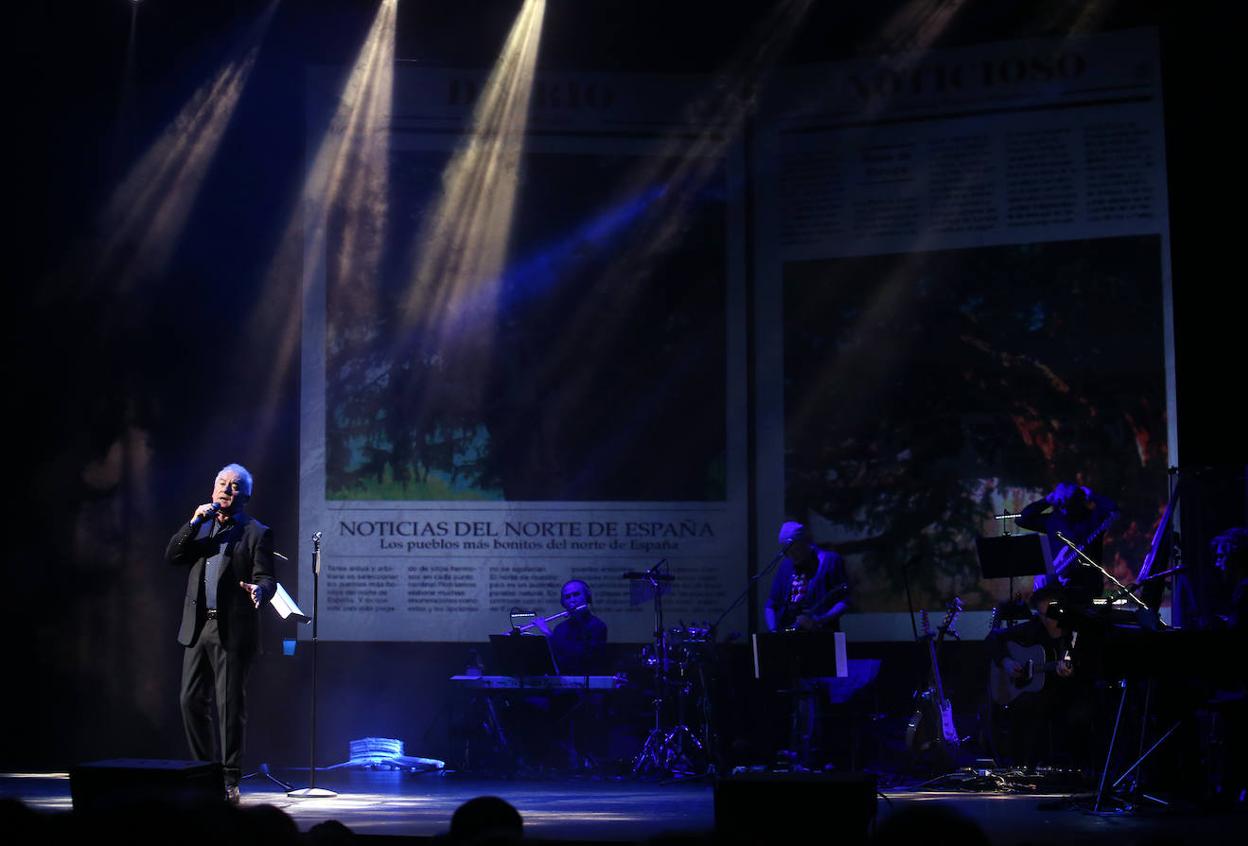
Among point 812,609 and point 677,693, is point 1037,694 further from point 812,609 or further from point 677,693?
point 677,693

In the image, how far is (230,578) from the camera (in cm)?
746

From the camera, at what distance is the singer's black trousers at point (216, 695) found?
732 centimetres

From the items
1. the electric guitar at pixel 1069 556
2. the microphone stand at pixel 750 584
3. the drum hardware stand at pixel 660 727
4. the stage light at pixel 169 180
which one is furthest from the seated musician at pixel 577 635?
the stage light at pixel 169 180

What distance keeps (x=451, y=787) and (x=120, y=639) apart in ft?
10.5

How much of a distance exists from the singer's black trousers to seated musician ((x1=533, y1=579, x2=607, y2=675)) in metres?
2.83

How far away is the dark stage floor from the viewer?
20.0 ft

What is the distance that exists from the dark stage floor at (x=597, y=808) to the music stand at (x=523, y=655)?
2.50 feet

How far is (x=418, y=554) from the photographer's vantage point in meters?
10.3

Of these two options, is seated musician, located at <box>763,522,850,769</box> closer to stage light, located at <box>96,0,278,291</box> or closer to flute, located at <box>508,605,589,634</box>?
flute, located at <box>508,605,589,634</box>

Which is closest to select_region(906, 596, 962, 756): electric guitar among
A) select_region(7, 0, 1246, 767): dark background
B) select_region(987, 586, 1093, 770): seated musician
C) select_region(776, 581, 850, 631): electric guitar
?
select_region(987, 586, 1093, 770): seated musician

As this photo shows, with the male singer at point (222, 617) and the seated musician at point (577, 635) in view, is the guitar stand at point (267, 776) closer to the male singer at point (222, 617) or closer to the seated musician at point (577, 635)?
the male singer at point (222, 617)

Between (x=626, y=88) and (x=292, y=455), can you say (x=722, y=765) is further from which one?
(x=626, y=88)

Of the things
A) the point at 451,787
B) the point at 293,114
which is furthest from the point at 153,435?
the point at 451,787

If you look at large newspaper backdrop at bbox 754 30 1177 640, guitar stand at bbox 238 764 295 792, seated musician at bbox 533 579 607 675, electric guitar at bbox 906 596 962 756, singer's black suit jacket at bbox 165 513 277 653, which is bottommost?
guitar stand at bbox 238 764 295 792
